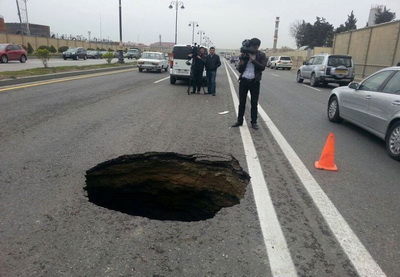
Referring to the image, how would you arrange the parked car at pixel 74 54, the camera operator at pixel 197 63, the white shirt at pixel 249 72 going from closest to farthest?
the white shirt at pixel 249 72 < the camera operator at pixel 197 63 < the parked car at pixel 74 54

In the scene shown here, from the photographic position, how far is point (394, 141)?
5.42m

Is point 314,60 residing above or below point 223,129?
above

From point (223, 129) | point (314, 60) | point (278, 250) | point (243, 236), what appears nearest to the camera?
point (278, 250)

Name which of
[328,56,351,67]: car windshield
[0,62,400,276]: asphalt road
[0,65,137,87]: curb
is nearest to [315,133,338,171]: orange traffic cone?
[0,62,400,276]: asphalt road

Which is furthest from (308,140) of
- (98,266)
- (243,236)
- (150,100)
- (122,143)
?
(150,100)

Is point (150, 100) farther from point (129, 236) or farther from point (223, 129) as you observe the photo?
point (129, 236)

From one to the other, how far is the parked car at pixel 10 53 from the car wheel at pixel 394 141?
96.0 ft

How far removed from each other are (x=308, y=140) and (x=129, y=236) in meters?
4.55

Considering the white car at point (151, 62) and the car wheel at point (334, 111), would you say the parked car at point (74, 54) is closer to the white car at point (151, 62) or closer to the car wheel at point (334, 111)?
the white car at point (151, 62)

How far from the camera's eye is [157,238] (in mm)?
2740

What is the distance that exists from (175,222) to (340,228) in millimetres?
1539

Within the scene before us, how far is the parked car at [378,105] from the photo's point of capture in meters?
5.48

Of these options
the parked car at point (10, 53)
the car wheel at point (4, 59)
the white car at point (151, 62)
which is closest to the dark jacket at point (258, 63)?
the white car at point (151, 62)

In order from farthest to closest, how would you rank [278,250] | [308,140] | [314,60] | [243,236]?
[314,60], [308,140], [243,236], [278,250]
